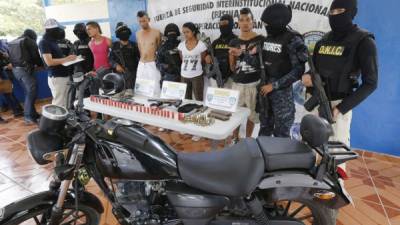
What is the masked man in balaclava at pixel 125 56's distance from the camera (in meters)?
4.02

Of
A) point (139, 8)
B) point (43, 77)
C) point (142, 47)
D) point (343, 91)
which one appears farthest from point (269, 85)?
point (43, 77)

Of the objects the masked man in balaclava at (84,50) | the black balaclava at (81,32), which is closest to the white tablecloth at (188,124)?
the masked man in balaclava at (84,50)

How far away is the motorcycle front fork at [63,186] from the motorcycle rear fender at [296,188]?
85 cm

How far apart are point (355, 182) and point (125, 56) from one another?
3.41 metres

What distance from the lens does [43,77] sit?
5816mm

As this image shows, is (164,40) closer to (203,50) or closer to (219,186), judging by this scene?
(203,50)

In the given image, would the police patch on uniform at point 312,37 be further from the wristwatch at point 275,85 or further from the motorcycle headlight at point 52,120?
the motorcycle headlight at point 52,120

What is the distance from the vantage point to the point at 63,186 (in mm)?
1319

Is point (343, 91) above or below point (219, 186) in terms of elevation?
above

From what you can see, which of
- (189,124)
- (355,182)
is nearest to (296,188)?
(189,124)

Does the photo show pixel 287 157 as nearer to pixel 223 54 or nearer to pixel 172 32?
pixel 223 54

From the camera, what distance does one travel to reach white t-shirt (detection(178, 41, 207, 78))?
134 inches

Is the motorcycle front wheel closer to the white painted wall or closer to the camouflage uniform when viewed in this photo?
the camouflage uniform

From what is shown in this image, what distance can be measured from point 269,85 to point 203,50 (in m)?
1.30
